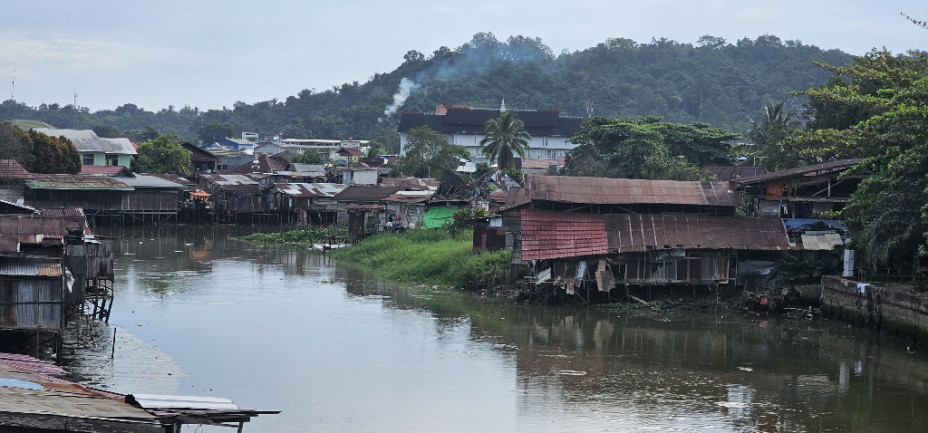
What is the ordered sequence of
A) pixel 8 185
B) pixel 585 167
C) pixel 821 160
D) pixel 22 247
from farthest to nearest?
pixel 585 167 → pixel 8 185 → pixel 821 160 → pixel 22 247

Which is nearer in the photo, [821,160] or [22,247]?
[22,247]

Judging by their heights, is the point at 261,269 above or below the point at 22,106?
below

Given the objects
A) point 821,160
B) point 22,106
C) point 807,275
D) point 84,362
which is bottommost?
point 84,362

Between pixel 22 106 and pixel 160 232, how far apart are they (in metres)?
91.2

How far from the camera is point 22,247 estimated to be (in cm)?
1802

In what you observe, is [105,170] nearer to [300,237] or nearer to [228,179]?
[228,179]

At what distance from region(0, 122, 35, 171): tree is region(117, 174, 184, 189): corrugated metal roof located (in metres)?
4.60


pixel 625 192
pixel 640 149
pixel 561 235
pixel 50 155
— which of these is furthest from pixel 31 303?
pixel 50 155

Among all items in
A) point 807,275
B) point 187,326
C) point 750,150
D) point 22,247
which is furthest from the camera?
point 750,150

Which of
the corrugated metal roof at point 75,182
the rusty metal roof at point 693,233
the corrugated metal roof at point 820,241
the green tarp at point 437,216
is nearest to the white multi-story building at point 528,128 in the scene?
the corrugated metal roof at point 75,182

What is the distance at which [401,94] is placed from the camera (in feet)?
374

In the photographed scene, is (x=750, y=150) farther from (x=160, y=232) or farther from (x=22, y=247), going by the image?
(x=22, y=247)

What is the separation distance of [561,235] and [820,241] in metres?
7.05

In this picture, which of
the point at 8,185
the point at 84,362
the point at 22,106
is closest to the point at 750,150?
the point at 8,185
